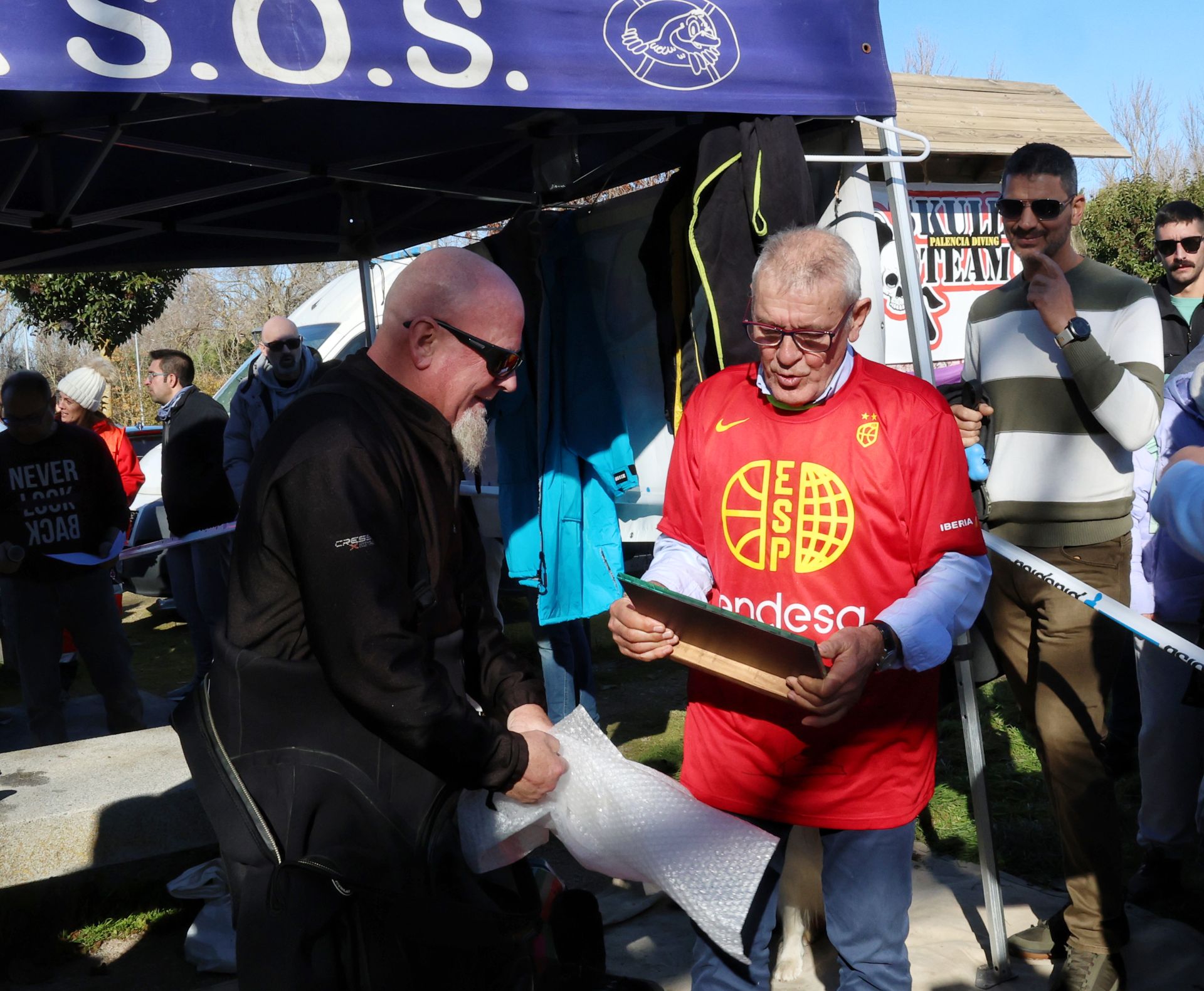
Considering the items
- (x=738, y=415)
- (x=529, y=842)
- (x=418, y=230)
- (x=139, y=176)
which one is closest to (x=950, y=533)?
(x=738, y=415)

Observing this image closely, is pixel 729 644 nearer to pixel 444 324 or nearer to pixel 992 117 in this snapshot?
pixel 444 324

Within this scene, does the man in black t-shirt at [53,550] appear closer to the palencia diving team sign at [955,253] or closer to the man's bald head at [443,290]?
the man's bald head at [443,290]

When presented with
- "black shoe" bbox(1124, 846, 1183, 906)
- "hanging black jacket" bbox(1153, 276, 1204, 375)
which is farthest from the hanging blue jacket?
"hanging black jacket" bbox(1153, 276, 1204, 375)

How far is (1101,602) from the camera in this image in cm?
276

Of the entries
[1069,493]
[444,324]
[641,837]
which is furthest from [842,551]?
[1069,493]

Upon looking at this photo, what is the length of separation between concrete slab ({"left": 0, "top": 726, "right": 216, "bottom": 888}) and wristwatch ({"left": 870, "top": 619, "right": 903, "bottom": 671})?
2779 millimetres

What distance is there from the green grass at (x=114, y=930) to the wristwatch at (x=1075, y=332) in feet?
11.9

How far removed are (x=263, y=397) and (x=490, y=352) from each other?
4933 millimetres

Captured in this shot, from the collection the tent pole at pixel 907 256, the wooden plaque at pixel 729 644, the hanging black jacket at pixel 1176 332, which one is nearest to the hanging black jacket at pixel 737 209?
the tent pole at pixel 907 256

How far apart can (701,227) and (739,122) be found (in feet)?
1.10

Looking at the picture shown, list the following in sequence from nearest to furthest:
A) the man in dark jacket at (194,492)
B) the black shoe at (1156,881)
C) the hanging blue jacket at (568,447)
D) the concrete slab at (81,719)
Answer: the black shoe at (1156,881), the hanging blue jacket at (568,447), the concrete slab at (81,719), the man in dark jacket at (194,492)

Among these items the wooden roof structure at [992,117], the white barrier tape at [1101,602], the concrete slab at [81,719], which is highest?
the wooden roof structure at [992,117]

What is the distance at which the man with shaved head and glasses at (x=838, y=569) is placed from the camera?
2266mm

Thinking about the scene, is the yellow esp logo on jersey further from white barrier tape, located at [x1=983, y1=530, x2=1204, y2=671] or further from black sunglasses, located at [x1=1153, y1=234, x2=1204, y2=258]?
black sunglasses, located at [x1=1153, y1=234, x2=1204, y2=258]
